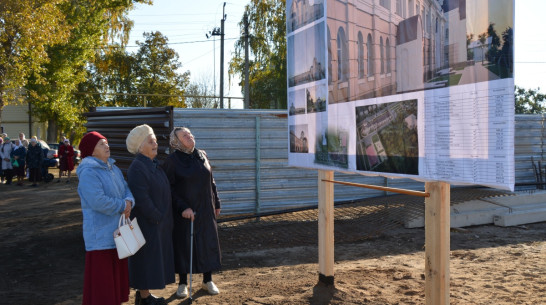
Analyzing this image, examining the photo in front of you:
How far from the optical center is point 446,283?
3805 millimetres

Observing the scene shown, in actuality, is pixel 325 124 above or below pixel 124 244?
above

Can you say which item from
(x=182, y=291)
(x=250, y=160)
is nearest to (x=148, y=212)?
(x=182, y=291)

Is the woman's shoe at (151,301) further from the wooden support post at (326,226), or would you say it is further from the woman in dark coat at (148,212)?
the wooden support post at (326,226)

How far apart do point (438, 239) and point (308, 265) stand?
11.6ft

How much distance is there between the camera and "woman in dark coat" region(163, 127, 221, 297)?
5.43m

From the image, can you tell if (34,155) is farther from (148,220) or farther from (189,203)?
(148,220)

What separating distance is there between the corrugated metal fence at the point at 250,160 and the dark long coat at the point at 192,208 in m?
4.47

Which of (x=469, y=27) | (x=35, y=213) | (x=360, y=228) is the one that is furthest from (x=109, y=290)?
(x=35, y=213)

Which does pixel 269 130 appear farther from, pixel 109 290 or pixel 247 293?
pixel 109 290

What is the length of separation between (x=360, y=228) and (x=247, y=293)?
4.37 metres

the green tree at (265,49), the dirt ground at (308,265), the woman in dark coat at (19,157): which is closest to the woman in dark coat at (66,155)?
the woman in dark coat at (19,157)

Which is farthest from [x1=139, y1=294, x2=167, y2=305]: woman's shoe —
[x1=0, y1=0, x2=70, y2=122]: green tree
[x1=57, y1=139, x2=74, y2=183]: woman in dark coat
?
[x1=0, y1=0, x2=70, y2=122]: green tree

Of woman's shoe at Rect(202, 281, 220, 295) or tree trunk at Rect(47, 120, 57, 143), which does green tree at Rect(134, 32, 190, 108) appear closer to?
tree trunk at Rect(47, 120, 57, 143)

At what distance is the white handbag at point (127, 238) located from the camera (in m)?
4.42
